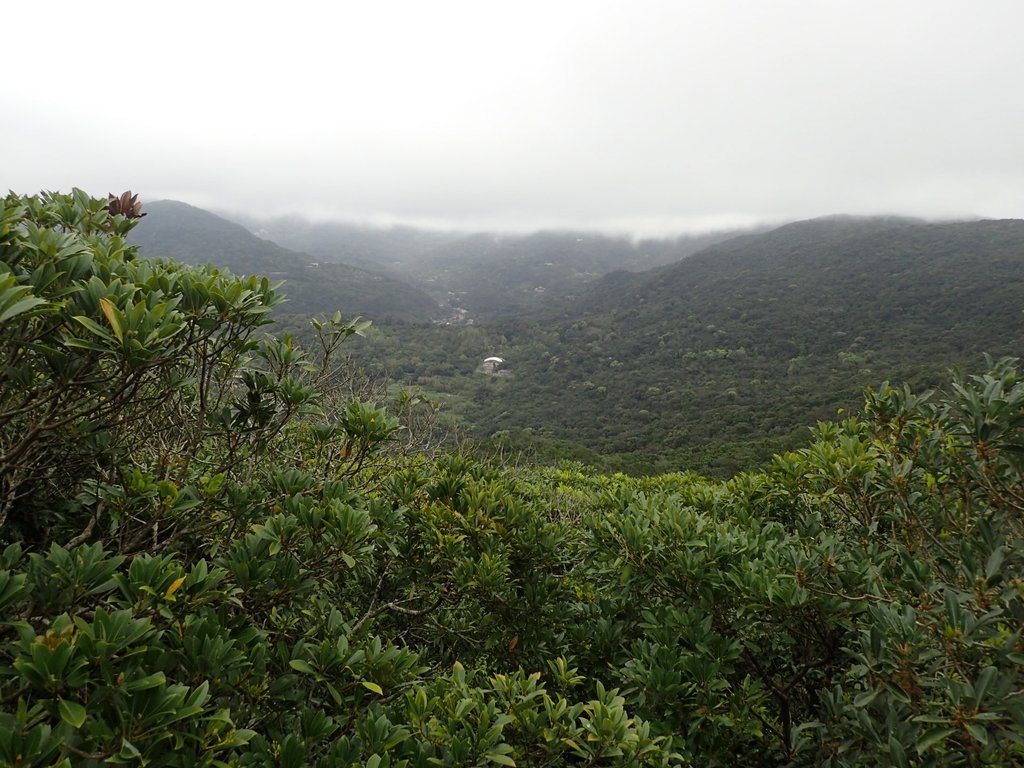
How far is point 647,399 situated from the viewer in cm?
8588

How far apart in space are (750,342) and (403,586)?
110m

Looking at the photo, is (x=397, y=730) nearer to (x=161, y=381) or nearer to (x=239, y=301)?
(x=239, y=301)

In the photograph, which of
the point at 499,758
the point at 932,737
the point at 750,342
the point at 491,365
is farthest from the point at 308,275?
the point at 932,737

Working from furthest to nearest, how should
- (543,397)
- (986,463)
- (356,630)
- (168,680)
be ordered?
(543,397), (356,630), (986,463), (168,680)

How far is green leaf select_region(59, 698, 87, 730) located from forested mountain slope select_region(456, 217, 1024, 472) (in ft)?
120

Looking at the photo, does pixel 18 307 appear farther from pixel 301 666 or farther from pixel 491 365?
pixel 491 365

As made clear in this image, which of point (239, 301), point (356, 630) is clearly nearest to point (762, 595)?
point (356, 630)

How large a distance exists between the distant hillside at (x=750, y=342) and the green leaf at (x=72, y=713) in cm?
3538

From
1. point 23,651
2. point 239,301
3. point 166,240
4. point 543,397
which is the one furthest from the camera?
point 166,240

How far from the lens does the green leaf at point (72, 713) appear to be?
4.48 feet

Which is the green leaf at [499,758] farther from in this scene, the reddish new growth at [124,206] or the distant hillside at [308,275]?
the distant hillside at [308,275]

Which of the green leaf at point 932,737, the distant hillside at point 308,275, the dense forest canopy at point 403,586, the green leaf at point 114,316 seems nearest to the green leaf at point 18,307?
the dense forest canopy at point 403,586

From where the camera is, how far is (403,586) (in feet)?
11.4

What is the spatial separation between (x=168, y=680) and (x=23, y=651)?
1.38 ft
